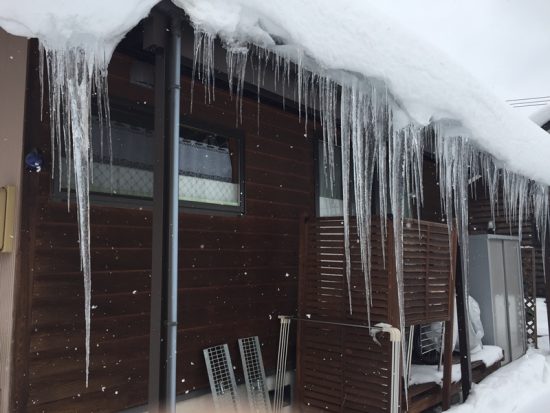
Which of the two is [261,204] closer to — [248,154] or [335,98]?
[248,154]

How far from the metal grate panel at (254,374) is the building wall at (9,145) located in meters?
1.81

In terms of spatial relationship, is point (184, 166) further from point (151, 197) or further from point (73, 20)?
point (73, 20)

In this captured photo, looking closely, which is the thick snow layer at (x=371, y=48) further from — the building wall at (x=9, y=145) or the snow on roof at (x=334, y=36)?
the building wall at (x=9, y=145)

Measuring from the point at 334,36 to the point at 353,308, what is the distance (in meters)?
2.17

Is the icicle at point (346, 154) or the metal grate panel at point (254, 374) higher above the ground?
the icicle at point (346, 154)

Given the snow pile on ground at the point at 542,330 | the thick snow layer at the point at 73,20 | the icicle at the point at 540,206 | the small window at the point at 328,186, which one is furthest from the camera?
the snow pile on ground at the point at 542,330

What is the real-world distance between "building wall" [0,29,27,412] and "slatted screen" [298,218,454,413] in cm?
227

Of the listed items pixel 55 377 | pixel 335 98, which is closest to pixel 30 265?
pixel 55 377

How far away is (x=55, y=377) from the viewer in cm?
285

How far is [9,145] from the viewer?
9.55 feet

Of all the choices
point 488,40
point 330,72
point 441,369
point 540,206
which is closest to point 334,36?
point 330,72

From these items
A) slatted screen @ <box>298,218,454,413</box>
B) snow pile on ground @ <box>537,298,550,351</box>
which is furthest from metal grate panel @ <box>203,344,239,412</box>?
snow pile on ground @ <box>537,298,550,351</box>

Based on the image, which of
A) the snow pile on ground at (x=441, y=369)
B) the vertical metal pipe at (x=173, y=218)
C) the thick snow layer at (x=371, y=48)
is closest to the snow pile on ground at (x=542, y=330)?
the snow pile on ground at (x=441, y=369)

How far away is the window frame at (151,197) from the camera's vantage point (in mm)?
3082
